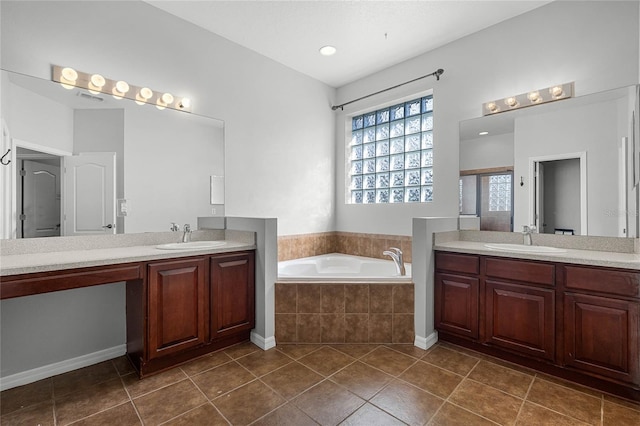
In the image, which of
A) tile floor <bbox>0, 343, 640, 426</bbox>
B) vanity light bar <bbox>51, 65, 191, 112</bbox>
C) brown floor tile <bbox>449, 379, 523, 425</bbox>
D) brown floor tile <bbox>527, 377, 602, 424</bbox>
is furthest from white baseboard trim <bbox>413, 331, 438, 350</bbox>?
vanity light bar <bbox>51, 65, 191, 112</bbox>

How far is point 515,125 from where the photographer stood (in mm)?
2635

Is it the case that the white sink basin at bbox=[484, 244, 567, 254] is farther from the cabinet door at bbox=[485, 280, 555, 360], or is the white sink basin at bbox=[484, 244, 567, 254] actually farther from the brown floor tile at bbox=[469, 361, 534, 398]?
the brown floor tile at bbox=[469, 361, 534, 398]

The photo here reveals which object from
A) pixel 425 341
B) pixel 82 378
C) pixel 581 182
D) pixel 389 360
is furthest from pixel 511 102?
pixel 82 378

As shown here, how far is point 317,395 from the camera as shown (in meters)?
1.81

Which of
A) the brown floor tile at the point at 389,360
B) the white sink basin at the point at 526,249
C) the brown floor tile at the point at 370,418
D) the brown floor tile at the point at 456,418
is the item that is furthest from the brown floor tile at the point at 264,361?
the white sink basin at the point at 526,249

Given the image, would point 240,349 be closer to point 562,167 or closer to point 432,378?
point 432,378

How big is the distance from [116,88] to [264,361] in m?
2.38

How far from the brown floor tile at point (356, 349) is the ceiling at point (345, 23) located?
280 centimetres

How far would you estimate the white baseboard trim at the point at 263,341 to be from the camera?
2.44 meters

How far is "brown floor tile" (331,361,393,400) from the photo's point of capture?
1.86 m

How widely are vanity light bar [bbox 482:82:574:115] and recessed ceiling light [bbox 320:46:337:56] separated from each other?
5.28ft

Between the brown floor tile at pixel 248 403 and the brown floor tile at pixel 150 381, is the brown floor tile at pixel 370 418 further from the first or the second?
the brown floor tile at pixel 150 381

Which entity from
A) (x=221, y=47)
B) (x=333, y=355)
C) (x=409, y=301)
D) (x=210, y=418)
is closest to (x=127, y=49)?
(x=221, y=47)

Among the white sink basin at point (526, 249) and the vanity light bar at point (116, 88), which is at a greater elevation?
the vanity light bar at point (116, 88)
